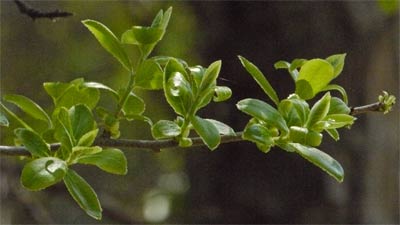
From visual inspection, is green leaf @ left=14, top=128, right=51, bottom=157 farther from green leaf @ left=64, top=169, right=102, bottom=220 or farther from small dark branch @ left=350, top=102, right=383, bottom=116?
small dark branch @ left=350, top=102, right=383, bottom=116

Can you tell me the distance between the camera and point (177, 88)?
0.53 meters

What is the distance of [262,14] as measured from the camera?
1547 millimetres

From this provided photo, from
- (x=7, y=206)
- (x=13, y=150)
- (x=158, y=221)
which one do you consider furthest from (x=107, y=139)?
(x=7, y=206)

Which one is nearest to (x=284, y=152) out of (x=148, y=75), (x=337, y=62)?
(x=337, y=62)

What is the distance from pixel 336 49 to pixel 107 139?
1.01 meters

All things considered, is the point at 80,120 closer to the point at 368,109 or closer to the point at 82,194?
the point at 82,194

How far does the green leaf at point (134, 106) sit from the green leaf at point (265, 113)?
10 cm

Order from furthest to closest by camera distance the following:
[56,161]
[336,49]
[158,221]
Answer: [158,221] < [336,49] < [56,161]

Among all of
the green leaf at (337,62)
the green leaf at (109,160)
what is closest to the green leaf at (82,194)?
A: the green leaf at (109,160)

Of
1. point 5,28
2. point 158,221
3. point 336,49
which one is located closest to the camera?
point 336,49

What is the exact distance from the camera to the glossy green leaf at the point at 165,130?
535mm

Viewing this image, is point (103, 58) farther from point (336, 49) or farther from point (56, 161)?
point (56, 161)

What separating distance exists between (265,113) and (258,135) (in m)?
0.02

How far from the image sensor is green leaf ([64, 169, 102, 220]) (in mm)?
523
